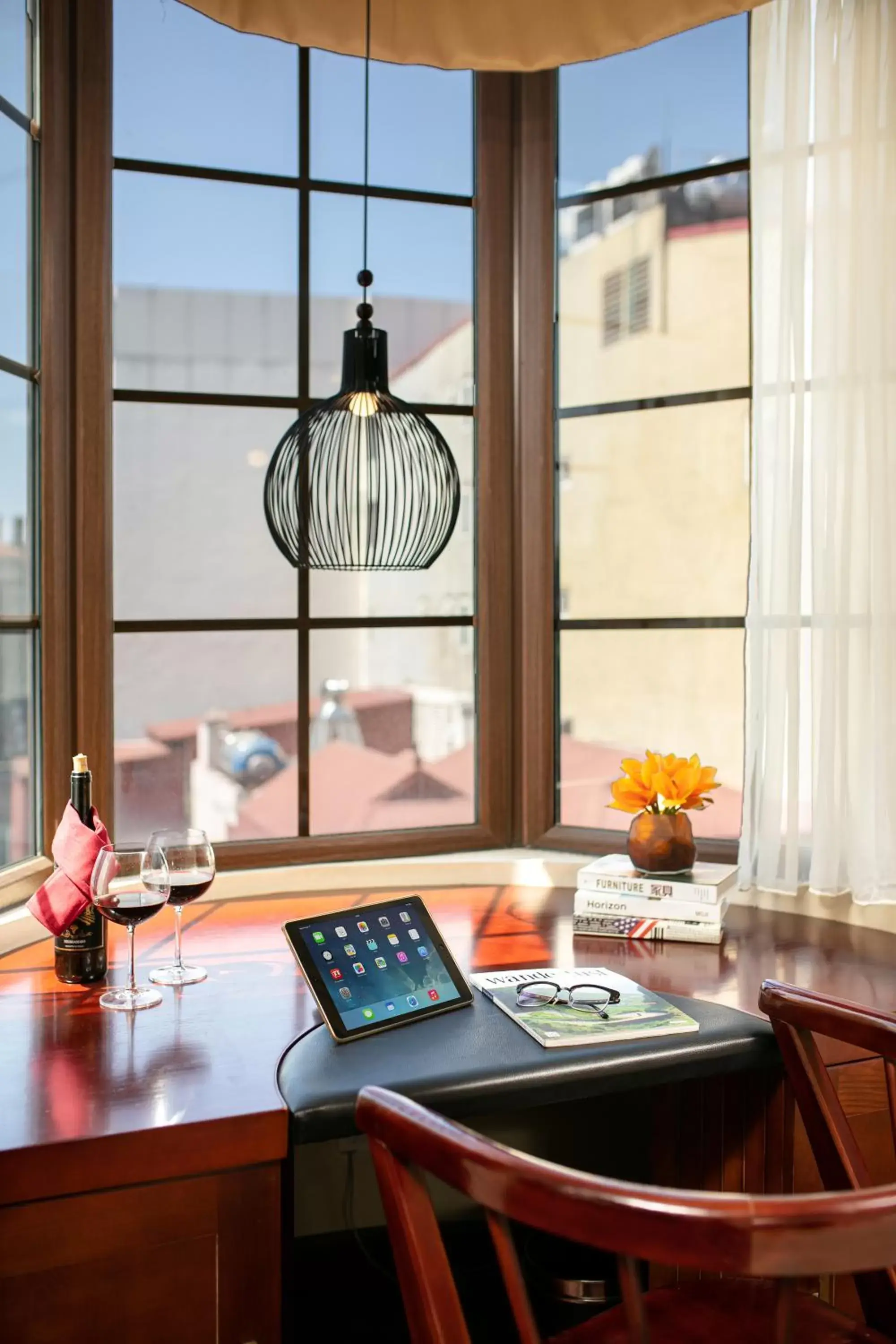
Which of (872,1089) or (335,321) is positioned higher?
(335,321)

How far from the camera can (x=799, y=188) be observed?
81.4 inches

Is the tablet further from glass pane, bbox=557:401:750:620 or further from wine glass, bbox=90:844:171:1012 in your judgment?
glass pane, bbox=557:401:750:620

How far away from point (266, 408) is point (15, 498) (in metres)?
0.56

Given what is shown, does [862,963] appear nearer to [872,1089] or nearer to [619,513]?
[872,1089]

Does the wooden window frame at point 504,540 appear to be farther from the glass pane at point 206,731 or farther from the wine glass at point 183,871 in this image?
the wine glass at point 183,871

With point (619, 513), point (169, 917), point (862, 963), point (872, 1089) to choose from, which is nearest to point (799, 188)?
point (619, 513)

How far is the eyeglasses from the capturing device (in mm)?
1551

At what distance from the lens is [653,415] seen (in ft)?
7.86

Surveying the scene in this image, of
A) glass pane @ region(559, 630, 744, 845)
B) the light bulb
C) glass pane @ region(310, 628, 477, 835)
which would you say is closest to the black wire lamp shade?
the light bulb

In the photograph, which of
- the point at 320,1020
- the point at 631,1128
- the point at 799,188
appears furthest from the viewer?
the point at 631,1128

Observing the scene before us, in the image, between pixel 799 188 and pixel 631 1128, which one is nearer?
pixel 799 188

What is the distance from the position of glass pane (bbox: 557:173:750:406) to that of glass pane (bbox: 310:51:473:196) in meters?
0.29

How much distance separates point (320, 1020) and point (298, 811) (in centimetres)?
90

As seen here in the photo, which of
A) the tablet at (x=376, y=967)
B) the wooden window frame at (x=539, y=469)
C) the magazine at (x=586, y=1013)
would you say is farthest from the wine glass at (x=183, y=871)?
the wooden window frame at (x=539, y=469)
